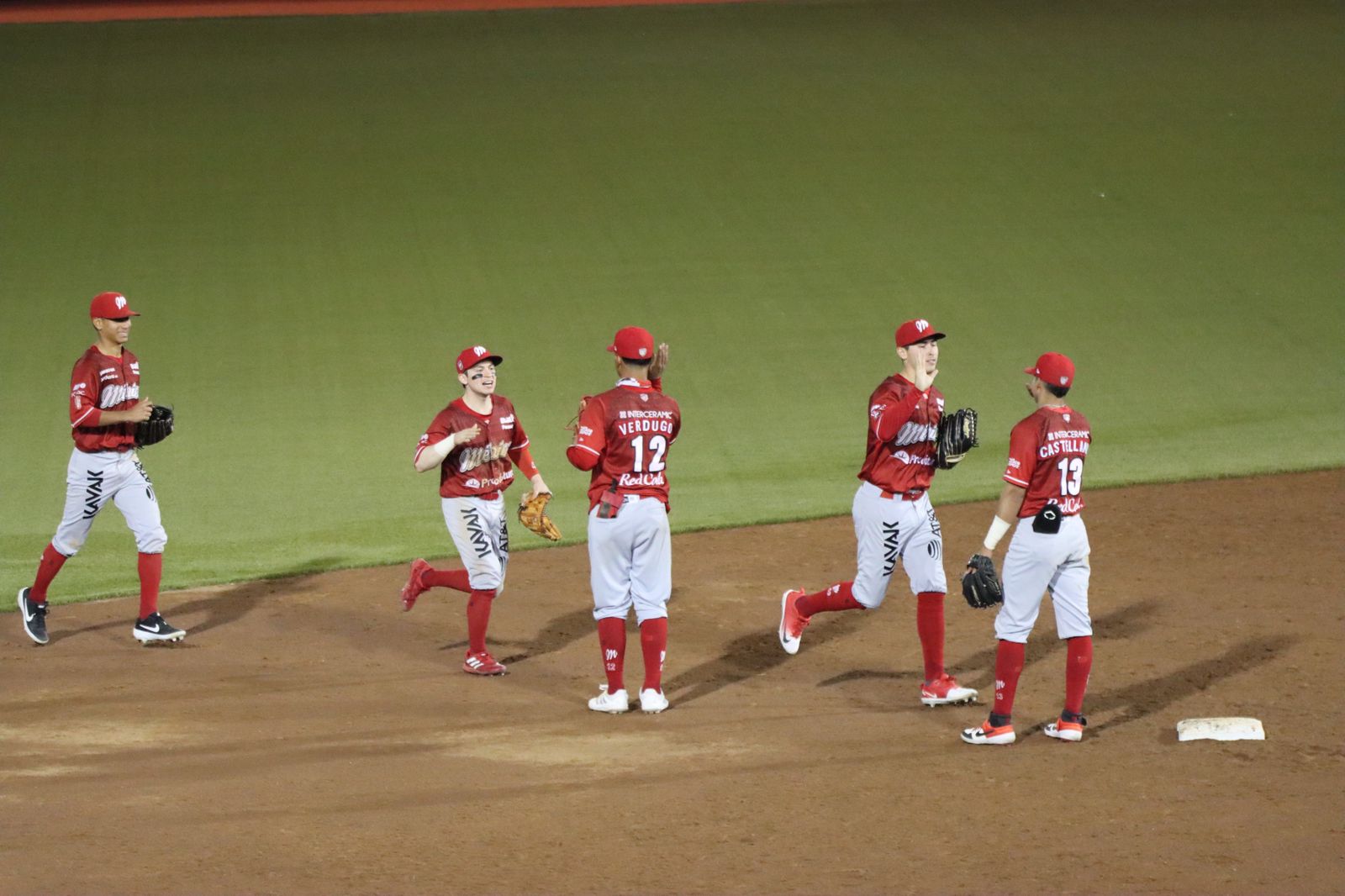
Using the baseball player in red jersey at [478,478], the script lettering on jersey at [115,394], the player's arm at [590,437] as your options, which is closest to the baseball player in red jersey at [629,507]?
the player's arm at [590,437]

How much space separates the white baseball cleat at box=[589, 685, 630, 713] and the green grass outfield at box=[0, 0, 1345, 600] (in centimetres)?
377

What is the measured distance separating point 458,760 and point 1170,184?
14.3 m

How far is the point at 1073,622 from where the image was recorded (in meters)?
7.19

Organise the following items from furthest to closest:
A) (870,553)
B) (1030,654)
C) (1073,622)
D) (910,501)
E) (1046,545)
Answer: (1030,654) → (870,553) → (910,501) → (1073,622) → (1046,545)

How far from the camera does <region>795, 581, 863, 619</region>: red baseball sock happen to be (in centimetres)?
836

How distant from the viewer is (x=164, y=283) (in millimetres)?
16328

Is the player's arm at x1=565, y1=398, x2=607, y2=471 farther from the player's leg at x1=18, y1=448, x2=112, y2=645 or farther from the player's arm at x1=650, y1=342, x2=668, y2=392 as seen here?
the player's leg at x1=18, y1=448, x2=112, y2=645

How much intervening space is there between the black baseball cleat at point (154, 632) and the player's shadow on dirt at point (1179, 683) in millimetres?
5184

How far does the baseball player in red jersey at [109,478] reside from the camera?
8781 mm

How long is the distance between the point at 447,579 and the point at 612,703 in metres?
1.49

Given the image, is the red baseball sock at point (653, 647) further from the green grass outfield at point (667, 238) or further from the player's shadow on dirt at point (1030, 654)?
the green grass outfield at point (667, 238)

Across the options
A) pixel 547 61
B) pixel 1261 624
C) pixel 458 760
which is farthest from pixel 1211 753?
pixel 547 61

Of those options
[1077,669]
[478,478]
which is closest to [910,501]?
[1077,669]

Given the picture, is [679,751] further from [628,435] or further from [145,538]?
[145,538]
